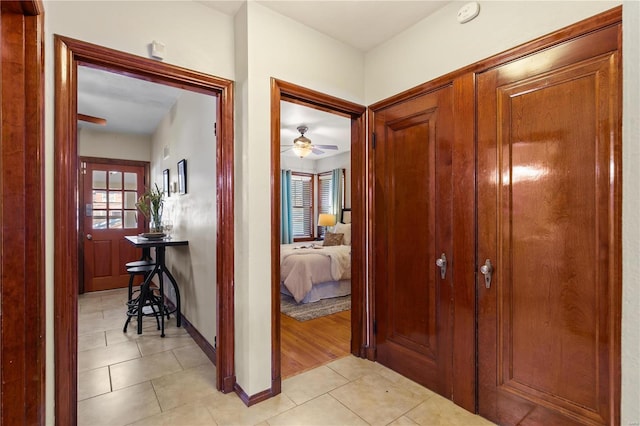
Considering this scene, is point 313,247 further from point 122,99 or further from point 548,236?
point 548,236

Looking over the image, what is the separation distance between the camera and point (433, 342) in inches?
83.4

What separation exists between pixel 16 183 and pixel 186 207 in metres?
2.09

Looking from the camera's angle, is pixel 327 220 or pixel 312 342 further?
pixel 327 220

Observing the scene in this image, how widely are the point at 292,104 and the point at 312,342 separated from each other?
2.77 meters

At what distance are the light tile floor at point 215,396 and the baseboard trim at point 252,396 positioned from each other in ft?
0.11

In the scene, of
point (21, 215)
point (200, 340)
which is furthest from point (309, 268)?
point (21, 215)

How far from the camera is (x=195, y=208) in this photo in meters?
3.05

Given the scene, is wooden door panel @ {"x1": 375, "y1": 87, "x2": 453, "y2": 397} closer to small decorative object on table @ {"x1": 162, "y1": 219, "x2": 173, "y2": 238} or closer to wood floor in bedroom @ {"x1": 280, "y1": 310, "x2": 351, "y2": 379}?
wood floor in bedroom @ {"x1": 280, "y1": 310, "x2": 351, "y2": 379}

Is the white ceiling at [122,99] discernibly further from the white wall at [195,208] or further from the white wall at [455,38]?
the white wall at [455,38]

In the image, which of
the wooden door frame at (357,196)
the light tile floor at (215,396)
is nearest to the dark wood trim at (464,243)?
the light tile floor at (215,396)

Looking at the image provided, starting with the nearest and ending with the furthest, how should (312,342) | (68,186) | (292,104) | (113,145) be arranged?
(68,186) < (312,342) < (292,104) < (113,145)

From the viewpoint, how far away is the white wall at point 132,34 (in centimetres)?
151

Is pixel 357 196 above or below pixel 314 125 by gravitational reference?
below
